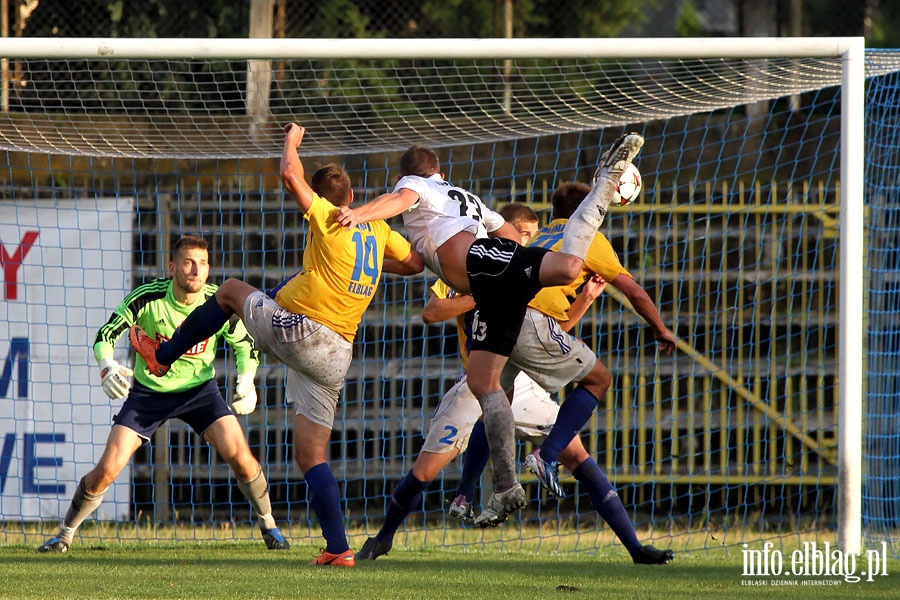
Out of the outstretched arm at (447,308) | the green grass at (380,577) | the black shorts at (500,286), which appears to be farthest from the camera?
the outstretched arm at (447,308)

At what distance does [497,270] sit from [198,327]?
4.71ft

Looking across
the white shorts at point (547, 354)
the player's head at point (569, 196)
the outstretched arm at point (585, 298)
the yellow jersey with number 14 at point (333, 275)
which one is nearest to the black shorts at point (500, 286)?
the white shorts at point (547, 354)

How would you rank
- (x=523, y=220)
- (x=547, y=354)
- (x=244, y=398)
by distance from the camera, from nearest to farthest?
(x=547, y=354) → (x=244, y=398) → (x=523, y=220)

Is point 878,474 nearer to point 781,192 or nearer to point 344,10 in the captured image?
point 781,192

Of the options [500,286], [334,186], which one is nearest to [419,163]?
[334,186]

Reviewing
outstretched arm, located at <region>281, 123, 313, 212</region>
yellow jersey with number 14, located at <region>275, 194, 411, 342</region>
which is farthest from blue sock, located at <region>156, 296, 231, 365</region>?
outstretched arm, located at <region>281, 123, 313, 212</region>

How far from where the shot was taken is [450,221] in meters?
5.77

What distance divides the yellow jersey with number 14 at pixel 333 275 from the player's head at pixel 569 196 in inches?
48.2

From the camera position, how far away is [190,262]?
6598 mm

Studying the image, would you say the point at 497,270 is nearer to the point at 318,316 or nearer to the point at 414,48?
the point at 318,316

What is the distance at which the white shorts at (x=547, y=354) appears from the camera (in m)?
5.80

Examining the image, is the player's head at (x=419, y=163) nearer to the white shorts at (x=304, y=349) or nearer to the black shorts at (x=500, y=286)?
the black shorts at (x=500, y=286)

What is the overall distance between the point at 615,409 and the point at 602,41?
10.7 feet

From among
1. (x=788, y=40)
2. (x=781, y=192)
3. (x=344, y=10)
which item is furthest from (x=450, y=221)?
(x=344, y=10)
